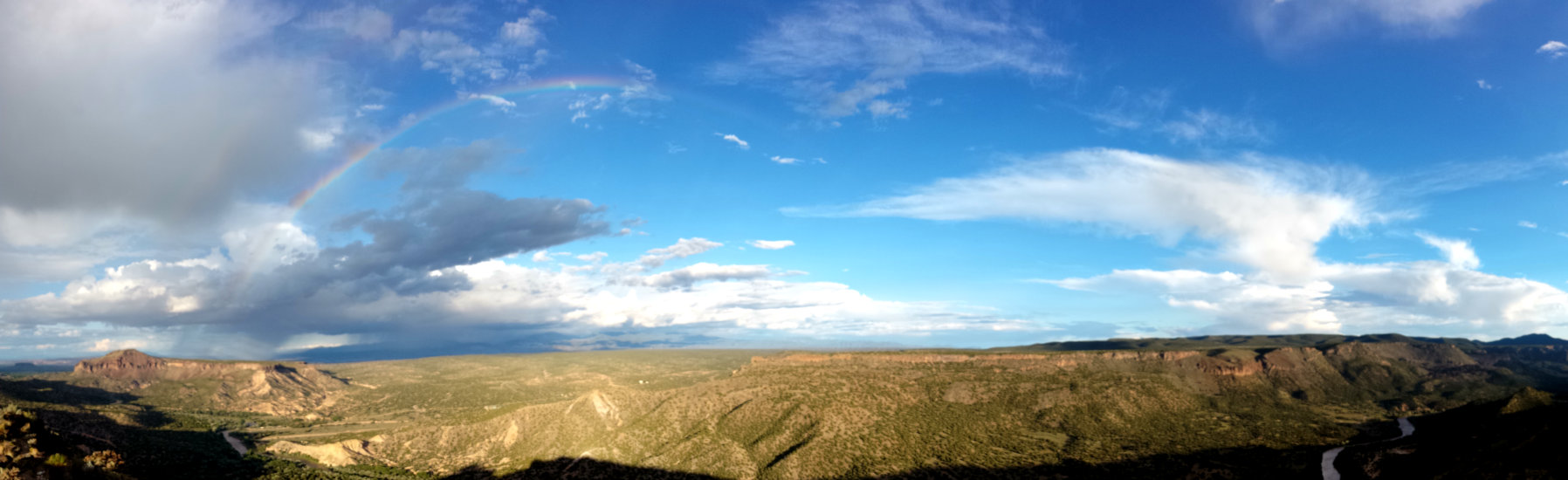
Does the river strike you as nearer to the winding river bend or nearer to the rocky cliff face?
the rocky cliff face

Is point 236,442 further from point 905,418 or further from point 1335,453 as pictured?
point 1335,453

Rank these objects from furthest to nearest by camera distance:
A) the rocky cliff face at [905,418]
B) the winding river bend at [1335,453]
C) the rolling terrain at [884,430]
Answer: the rocky cliff face at [905,418] < the rolling terrain at [884,430] < the winding river bend at [1335,453]

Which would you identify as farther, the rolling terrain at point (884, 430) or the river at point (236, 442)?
the river at point (236, 442)

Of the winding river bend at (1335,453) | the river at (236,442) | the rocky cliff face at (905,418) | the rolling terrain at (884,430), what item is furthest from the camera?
the river at (236,442)

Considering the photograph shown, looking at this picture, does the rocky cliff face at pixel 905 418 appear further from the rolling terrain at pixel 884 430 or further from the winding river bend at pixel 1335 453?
the winding river bend at pixel 1335 453

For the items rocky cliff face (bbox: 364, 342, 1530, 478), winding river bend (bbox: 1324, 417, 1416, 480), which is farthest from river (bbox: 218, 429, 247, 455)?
winding river bend (bbox: 1324, 417, 1416, 480)

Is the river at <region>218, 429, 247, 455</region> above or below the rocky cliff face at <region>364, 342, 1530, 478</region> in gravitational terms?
below

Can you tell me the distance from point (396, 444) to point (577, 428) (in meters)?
47.7

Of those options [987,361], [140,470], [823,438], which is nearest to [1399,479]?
[823,438]

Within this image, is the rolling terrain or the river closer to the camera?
the rolling terrain

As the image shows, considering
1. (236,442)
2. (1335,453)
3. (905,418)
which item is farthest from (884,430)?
(236,442)

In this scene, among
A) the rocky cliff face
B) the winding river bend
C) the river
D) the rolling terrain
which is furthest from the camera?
the river

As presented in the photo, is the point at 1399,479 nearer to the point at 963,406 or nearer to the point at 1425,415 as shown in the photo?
the point at 963,406

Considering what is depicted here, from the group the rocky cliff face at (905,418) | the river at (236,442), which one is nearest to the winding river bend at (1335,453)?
Result: the rocky cliff face at (905,418)
